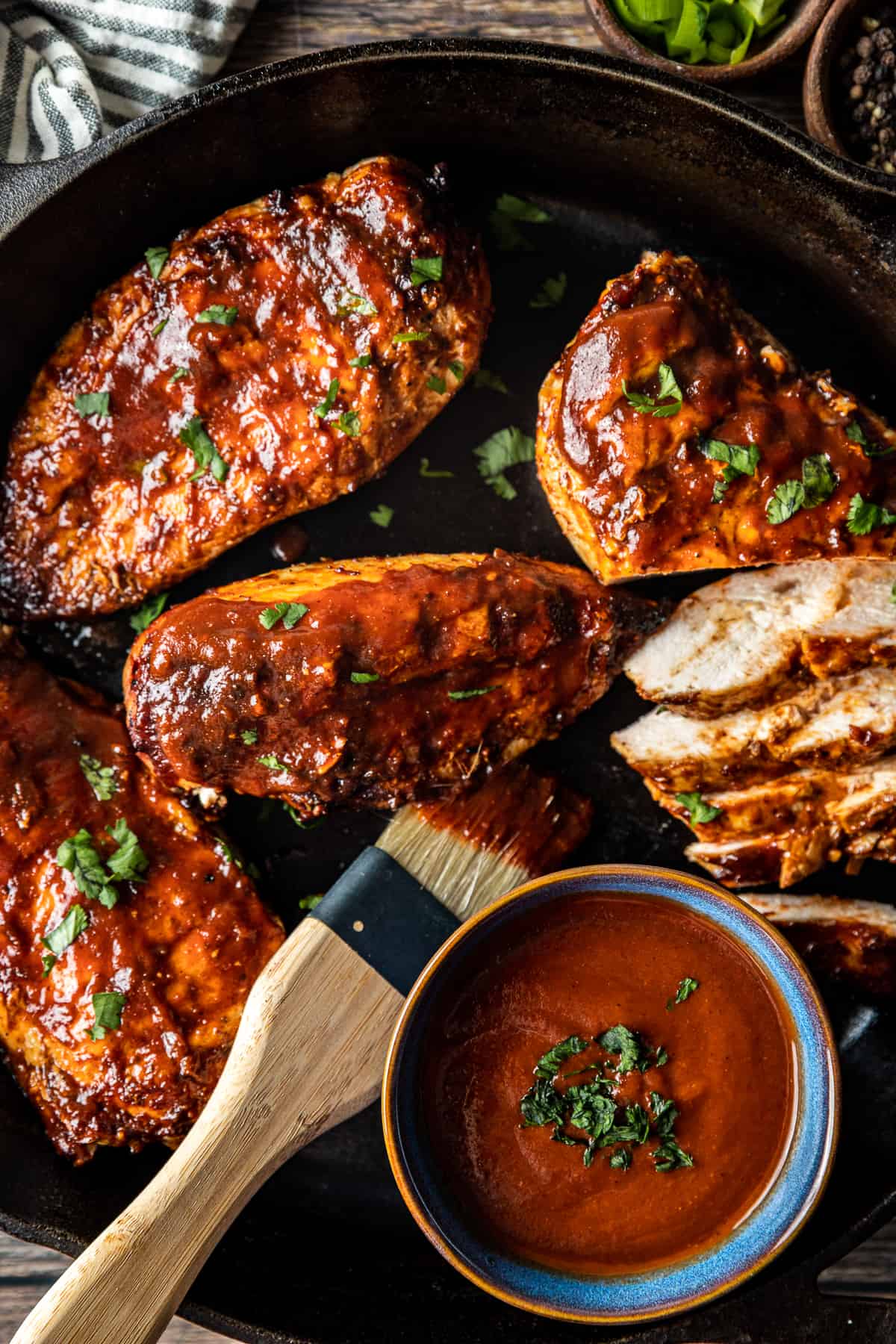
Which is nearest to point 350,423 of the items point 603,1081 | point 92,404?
point 92,404

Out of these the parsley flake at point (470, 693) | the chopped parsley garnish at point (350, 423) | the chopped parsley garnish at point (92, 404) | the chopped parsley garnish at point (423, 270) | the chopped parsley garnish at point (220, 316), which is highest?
the chopped parsley garnish at point (220, 316)

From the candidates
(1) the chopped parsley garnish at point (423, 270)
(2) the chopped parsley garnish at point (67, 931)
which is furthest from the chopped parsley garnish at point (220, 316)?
(2) the chopped parsley garnish at point (67, 931)

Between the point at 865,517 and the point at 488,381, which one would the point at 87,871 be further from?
the point at 865,517

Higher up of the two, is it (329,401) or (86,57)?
(86,57)

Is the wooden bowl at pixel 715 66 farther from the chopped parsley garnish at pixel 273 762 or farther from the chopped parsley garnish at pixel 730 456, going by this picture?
the chopped parsley garnish at pixel 273 762

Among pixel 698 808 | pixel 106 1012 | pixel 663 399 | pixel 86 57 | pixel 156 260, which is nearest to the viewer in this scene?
pixel 663 399

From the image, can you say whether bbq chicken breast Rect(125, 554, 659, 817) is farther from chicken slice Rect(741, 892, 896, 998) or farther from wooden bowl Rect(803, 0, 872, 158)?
wooden bowl Rect(803, 0, 872, 158)
